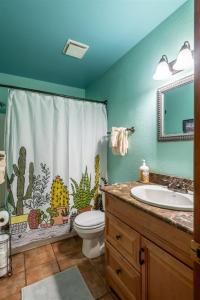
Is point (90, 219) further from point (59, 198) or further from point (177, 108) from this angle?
point (177, 108)

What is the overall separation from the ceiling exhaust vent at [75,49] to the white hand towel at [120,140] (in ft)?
3.18

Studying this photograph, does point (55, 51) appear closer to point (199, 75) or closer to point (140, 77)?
point (140, 77)

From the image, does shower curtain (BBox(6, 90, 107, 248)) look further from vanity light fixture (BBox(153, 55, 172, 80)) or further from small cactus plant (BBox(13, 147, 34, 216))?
vanity light fixture (BBox(153, 55, 172, 80))

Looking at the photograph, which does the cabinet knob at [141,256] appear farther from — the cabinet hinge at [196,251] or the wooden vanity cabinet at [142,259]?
the cabinet hinge at [196,251]

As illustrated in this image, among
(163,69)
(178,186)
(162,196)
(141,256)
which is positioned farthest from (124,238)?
(163,69)

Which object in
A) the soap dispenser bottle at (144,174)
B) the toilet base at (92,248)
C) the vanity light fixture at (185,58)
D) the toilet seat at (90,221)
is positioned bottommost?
the toilet base at (92,248)

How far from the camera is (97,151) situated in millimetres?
2320

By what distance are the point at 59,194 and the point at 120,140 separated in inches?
39.5

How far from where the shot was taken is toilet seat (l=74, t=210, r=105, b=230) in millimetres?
1675

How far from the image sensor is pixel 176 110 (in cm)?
141

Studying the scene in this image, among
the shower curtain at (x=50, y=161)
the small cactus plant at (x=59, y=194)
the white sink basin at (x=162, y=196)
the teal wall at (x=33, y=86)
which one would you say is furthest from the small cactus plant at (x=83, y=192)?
the teal wall at (x=33, y=86)

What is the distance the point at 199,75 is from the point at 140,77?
1.42m

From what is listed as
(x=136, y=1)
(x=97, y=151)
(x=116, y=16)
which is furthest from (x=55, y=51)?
(x=97, y=151)

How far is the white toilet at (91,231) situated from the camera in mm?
1675
